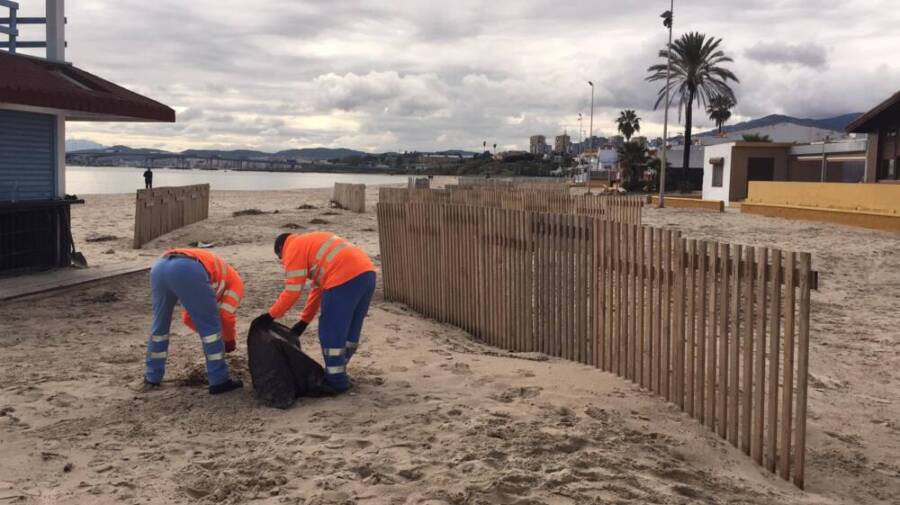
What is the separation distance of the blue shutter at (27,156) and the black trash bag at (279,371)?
7.71 metres

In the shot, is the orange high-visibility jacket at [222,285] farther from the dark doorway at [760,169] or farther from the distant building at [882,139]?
the dark doorway at [760,169]

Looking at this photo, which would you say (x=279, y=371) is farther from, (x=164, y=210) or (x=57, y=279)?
(x=164, y=210)

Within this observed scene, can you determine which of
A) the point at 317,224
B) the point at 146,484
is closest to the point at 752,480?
the point at 146,484

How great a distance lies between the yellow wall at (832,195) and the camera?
72.5ft

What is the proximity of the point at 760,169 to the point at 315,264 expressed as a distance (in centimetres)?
3563

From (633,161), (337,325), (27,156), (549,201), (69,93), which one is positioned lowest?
(337,325)

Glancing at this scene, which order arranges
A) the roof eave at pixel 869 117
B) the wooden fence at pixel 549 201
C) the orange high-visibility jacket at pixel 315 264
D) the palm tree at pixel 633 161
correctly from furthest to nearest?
the palm tree at pixel 633 161, the roof eave at pixel 869 117, the wooden fence at pixel 549 201, the orange high-visibility jacket at pixel 315 264

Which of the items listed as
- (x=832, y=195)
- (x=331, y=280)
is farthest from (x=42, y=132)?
(x=832, y=195)

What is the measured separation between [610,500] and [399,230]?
6589 millimetres

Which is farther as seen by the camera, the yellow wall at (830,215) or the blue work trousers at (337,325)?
the yellow wall at (830,215)

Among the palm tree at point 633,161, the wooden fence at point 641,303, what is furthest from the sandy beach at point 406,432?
the palm tree at point 633,161

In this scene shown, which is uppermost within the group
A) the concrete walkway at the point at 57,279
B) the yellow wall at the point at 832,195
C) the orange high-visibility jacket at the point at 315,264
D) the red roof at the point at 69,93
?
the red roof at the point at 69,93

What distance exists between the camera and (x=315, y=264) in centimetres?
558

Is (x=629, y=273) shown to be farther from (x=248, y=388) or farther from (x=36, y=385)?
(x=36, y=385)
